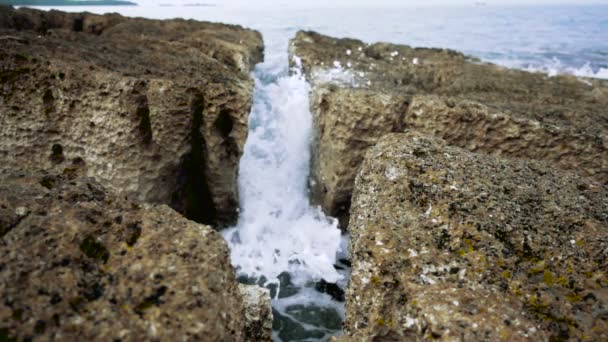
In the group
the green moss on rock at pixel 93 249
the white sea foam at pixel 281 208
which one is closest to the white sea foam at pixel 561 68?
the white sea foam at pixel 281 208

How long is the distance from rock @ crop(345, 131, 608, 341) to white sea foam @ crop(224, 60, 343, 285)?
3.50 metres

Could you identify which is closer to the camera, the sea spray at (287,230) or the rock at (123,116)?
the rock at (123,116)

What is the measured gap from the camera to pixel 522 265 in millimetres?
2225

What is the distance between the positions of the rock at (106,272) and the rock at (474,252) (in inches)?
36.3

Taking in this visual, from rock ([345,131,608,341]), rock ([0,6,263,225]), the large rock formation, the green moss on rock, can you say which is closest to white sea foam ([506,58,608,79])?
the large rock formation

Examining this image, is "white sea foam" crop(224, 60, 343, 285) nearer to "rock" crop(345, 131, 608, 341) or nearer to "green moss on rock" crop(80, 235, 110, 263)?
"rock" crop(345, 131, 608, 341)

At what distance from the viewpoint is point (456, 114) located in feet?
18.1

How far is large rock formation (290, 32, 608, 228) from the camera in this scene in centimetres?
523

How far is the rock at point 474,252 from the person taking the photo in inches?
77.3

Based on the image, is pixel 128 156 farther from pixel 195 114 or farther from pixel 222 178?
pixel 222 178

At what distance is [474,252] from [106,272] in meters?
2.05

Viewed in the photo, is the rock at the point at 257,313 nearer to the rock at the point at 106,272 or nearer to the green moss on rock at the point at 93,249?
the rock at the point at 106,272

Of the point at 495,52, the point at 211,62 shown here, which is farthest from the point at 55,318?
the point at 495,52

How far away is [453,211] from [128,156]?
4.21m
